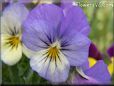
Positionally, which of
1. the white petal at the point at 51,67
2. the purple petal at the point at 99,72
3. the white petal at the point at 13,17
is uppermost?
the white petal at the point at 13,17

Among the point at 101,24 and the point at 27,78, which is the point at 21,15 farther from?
the point at 101,24

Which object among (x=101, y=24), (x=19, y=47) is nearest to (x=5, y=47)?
(x=19, y=47)

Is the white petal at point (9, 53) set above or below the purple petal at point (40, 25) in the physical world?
below
